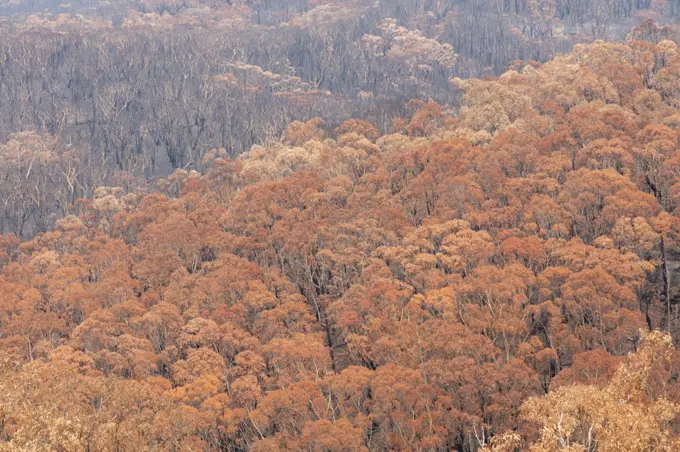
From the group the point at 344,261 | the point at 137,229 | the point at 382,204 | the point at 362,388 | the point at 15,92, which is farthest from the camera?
the point at 15,92

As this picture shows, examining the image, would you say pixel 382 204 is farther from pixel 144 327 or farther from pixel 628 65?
pixel 628 65

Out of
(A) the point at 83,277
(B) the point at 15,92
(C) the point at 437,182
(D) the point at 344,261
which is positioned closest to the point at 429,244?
(D) the point at 344,261

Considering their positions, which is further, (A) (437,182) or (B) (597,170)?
(A) (437,182)

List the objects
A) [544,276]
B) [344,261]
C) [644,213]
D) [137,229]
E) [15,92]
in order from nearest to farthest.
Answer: [544,276] < [644,213] < [344,261] < [137,229] < [15,92]

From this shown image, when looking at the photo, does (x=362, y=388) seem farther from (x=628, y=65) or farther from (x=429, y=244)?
(x=628, y=65)

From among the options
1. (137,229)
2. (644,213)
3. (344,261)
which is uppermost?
(644,213)

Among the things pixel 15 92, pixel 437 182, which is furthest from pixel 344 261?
pixel 15 92

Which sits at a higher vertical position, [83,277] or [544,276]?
[544,276]
